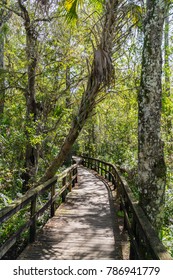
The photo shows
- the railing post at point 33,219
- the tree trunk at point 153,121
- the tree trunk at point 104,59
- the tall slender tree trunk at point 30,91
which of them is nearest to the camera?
the tree trunk at point 153,121

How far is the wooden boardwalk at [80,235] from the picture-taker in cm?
425

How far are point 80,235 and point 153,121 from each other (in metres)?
2.68

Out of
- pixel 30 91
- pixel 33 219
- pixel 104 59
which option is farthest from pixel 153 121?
pixel 30 91

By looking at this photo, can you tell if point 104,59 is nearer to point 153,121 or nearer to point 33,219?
point 153,121

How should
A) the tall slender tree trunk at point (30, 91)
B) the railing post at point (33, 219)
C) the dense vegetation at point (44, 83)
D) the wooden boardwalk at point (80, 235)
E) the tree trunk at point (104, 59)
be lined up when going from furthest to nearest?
the tall slender tree trunk at point (30, 91), the dense vegetation at point (44, 83), the tree trunk at point (104, 59), the railing post at point (33, 219), the wooden boardwalk at point (80, 235)

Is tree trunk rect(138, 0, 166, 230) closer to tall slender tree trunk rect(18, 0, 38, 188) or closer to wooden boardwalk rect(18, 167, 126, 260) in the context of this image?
wooden boardwalk rect(18, 167, 126, 260)

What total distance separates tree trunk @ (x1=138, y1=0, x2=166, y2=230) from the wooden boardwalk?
1056mm

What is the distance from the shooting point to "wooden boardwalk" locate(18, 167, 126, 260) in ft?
13.9

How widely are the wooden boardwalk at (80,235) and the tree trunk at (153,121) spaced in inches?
41.6

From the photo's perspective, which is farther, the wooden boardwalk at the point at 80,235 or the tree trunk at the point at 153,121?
the wooden boardwalk at the point at 80,235

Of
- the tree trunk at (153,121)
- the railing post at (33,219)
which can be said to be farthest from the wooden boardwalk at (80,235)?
the tree trunk at (153,121)

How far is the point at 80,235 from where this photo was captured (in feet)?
17.0

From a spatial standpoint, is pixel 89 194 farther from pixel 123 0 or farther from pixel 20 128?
pixel 123 0

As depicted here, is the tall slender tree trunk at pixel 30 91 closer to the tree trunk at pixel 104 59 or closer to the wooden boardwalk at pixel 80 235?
the wooden boardwalk at pixel 80 235
